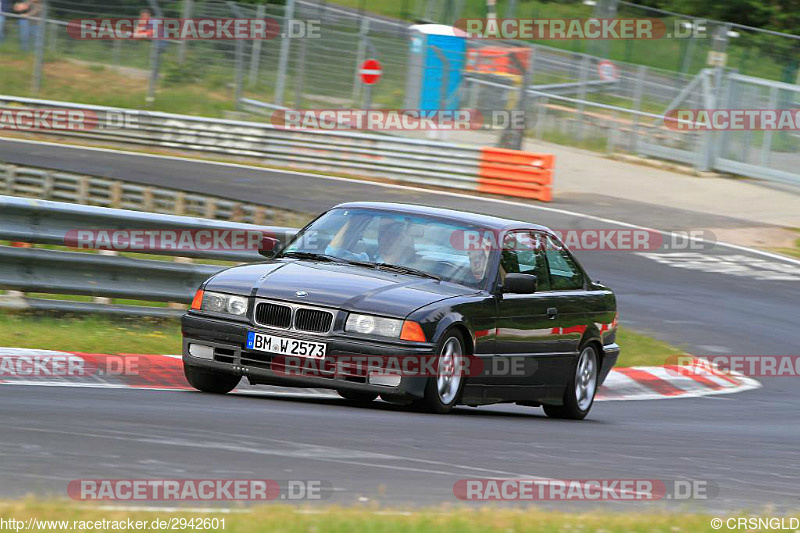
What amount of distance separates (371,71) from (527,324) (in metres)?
19.7

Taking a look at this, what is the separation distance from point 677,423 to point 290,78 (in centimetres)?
2105

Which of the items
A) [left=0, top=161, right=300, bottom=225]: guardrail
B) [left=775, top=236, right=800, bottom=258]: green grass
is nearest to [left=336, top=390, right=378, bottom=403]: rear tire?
[left=0, top=161, right=300, bottom=225]: guardrail

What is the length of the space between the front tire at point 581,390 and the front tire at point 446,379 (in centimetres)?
180

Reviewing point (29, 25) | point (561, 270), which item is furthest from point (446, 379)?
point (29, 25)

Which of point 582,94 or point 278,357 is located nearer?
point 278,357

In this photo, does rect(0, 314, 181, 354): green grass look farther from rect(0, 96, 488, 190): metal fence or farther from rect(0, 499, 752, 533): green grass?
rect(0, 96, 488, 190): metal fence

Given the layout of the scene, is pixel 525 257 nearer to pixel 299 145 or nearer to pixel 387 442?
pixel 387 442

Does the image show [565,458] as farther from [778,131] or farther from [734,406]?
[778,131]

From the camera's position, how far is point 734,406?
1254 cm

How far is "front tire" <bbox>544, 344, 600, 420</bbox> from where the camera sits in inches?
416

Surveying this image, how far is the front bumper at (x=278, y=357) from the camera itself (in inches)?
330

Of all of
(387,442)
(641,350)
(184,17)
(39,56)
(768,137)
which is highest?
(184,17)

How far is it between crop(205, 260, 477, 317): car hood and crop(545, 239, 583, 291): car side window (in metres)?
1.35

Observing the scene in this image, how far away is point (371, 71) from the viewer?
28.9 metres
